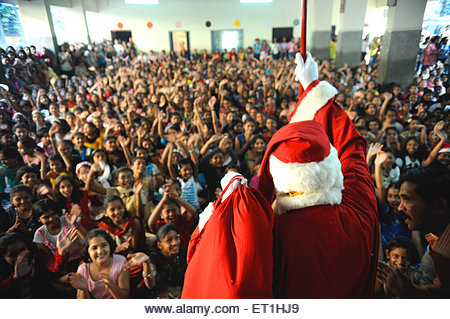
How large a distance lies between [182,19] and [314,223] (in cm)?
1326

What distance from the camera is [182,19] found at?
1205 centimetres

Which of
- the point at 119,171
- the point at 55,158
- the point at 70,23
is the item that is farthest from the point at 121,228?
the point at 70,23

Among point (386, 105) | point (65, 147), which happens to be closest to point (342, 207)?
point (65, 147)

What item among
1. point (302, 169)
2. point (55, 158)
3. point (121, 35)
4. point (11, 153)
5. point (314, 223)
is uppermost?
point (121, 35)

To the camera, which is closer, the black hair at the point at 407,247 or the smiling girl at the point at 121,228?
the black hair at the point at 407,247

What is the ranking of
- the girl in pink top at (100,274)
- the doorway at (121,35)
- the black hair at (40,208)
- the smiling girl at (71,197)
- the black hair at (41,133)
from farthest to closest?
the doorway at (121,35) → the black hair at (41,133) → the smiling girl at (71,197) → the black hair at (40,208) → the girl in pink top at (100,274)

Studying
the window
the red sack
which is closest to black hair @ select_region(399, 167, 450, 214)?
the red sack

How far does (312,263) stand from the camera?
0.80 metres

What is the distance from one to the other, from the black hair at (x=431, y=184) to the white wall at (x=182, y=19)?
25.3 feet

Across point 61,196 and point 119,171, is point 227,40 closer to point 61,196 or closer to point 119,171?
point 119,171

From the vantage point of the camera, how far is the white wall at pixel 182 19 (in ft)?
31.6

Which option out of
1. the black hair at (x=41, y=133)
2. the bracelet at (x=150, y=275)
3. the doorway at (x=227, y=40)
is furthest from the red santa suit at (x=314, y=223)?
the doorway at (x=227, y=40)

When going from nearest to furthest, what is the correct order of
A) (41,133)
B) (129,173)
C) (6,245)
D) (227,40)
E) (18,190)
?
(6,245) → (18,190) → (129,173) → (41,133) → (227,40)

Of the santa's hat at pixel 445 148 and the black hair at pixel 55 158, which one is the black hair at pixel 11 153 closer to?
the black hair at pixel 55 158
